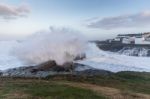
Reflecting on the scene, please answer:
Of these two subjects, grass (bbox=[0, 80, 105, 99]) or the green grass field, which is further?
the green grass field

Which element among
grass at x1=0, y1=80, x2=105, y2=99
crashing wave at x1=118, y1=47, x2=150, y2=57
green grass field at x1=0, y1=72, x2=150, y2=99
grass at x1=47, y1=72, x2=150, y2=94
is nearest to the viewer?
grass at x1=0, y1=80, x2=105, y2=99

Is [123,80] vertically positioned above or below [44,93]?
below

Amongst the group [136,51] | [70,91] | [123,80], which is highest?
[70,91]

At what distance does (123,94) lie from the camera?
2072 cm

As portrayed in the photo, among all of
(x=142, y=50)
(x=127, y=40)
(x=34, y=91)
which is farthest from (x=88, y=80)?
(x=127, y=40)

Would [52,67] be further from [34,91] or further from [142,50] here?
[142,50]

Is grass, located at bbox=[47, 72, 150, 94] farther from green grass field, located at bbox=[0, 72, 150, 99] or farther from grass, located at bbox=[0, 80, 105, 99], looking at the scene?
grass, located at bbox=[0, 80, 105, 99]

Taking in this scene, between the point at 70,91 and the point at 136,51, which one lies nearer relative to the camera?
the point at 70,91

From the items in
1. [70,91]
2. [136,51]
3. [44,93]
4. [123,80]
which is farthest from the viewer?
[136,51]

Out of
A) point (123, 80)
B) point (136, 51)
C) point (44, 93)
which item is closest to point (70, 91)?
point (44, 93)

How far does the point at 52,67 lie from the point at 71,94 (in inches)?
660

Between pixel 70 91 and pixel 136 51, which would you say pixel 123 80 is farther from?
pixel 136 51

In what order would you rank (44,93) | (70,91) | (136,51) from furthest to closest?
1. (136,51)
2. (70,91)
3. (44,93)

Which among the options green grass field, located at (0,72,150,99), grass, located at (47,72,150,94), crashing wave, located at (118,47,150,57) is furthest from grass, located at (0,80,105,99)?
crashing wave, located at (118,47,150,57)
